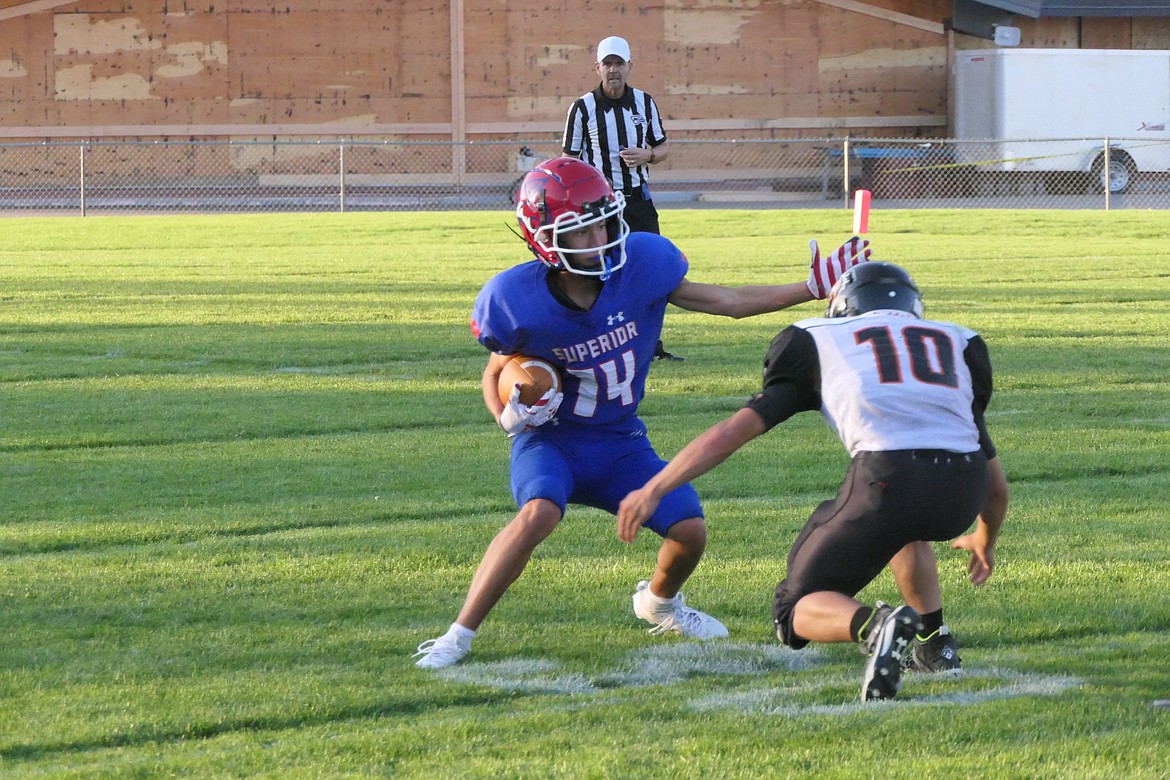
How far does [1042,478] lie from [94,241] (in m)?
14.1

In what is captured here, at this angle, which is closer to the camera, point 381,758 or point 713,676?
point 381,758

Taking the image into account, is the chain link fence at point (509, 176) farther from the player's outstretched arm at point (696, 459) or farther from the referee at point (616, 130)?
the player's outstretched arm at point (696, 459)

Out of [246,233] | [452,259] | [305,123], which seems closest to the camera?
[452,259]

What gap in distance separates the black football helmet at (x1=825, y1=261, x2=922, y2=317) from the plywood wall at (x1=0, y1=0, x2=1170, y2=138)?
79.2 feet

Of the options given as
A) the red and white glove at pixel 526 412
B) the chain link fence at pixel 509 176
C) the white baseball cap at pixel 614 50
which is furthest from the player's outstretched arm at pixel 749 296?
the chain link fence at pixel 509 176

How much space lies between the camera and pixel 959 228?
760 inches

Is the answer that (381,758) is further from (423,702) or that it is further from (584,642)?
(584,642)

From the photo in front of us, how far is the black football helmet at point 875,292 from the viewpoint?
3691mm

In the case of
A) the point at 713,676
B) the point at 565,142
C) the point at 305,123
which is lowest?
the point at 713,676

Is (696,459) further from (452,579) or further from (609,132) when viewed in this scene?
(609,132)

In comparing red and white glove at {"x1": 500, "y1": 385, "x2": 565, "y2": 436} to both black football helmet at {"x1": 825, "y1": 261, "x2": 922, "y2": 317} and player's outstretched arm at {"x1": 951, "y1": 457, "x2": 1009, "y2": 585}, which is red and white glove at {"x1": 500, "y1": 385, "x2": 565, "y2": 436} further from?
player's outstretched arm at {"x1": 951, "y1": 457, "x2": 1009, "y2": 585}

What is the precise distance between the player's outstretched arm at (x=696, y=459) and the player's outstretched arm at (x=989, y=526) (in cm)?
64

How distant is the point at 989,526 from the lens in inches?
151

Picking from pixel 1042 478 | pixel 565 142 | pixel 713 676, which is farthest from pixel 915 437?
pixel 565 142
